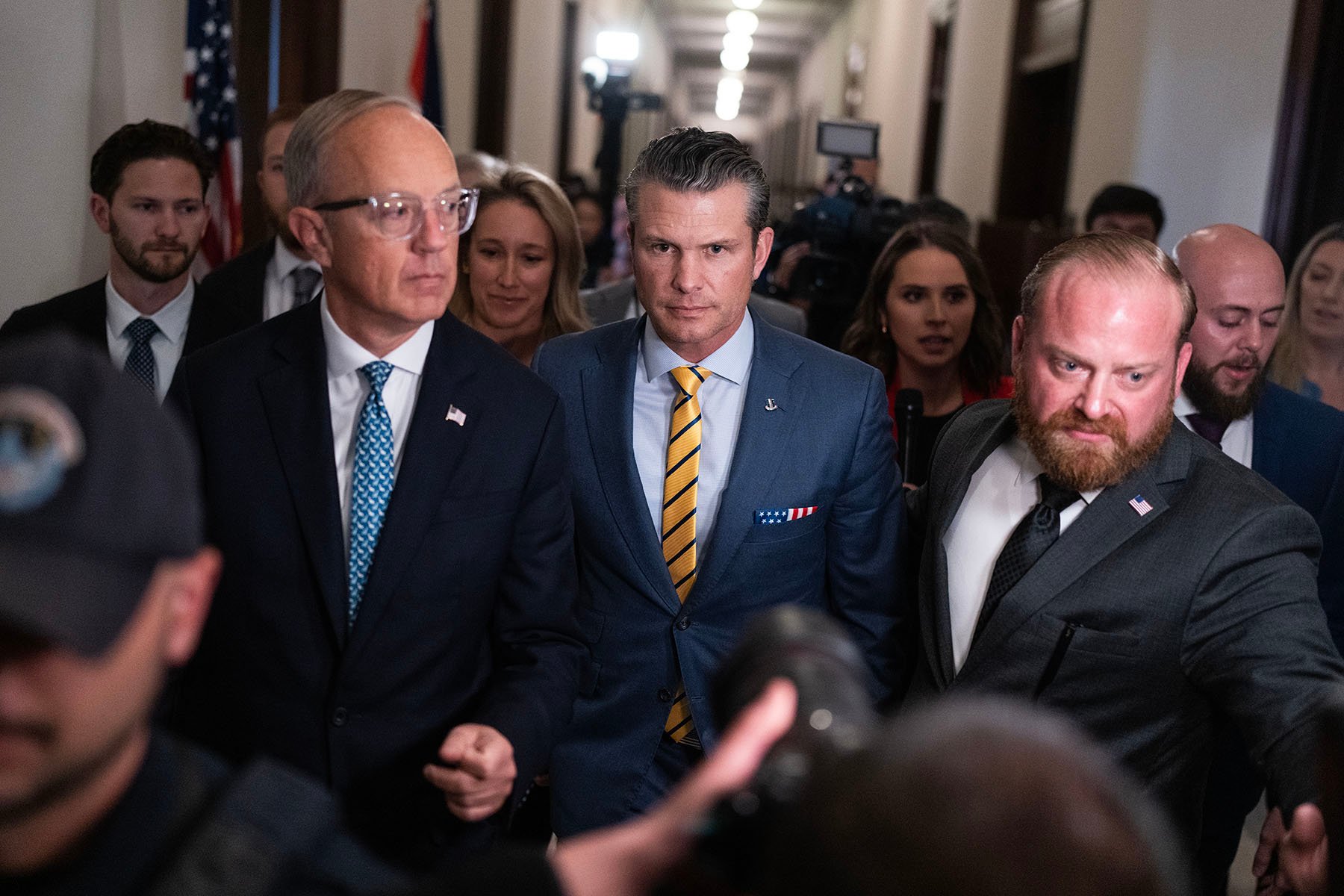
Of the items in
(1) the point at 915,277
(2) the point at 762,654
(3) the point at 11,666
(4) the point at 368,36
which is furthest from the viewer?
(4) the point at 368,36

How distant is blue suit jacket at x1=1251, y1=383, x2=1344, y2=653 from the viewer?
7.73 ft

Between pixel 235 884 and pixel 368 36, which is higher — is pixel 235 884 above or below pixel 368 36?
below

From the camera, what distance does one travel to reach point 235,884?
2.52ft

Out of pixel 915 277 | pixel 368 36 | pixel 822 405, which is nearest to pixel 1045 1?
pixel 368 36

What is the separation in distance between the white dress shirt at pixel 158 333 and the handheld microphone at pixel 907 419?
165 cm

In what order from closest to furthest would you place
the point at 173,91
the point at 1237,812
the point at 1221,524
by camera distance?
the point at 1221,524, the point at 1237,812, the point at 173,91

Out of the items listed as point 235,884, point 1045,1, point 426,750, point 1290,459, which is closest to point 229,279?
point 426,750

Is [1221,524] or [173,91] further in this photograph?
[173,91]

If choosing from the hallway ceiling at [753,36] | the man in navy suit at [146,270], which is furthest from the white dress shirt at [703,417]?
the hallway ceiling at [753,36]

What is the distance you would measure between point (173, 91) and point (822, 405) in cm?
296

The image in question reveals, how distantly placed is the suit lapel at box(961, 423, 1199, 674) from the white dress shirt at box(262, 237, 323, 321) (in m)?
2.35

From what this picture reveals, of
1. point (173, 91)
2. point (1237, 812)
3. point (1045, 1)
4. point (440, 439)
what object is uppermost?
point (1045, 1)

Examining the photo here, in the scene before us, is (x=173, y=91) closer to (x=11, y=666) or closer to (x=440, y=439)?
(x=440, y=439)

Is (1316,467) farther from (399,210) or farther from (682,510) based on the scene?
(399,210)
